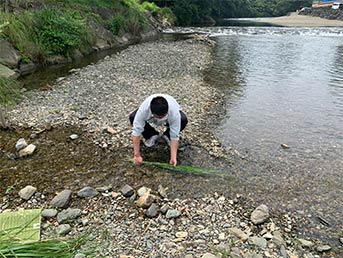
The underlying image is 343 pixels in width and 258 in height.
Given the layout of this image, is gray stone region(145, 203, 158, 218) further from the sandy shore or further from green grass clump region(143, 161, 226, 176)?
the sandy shore

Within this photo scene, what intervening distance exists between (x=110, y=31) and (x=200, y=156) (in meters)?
15.6

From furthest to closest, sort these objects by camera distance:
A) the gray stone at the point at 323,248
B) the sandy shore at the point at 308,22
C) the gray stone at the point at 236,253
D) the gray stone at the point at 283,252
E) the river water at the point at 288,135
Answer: the sandy shore at the point at 308,22 → the river water at the point at 288,135 → the gray stone at the point at 323,248 → the gray stone at the point at 283,252 → the gray stone at the point at 236,253

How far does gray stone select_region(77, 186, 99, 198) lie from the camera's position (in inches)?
150

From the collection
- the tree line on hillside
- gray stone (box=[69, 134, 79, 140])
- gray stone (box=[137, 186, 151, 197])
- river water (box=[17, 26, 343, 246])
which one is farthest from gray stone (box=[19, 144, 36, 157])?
the tree line on hillside

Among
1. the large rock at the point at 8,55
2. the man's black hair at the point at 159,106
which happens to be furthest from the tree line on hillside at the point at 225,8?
the man's black hair at the point at 159,106

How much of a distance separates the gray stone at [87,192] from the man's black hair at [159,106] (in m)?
1.31

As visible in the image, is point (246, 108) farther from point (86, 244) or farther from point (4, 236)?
point (4, 236)

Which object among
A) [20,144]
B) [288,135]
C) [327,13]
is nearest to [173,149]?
[20,144]

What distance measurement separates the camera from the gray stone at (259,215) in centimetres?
354

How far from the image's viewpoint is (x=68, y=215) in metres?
3.41

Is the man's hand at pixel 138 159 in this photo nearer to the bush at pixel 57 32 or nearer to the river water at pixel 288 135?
the river water at pixel 288 135

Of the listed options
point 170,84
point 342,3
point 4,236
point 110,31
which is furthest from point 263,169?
point 342,3

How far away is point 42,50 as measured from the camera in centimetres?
1090

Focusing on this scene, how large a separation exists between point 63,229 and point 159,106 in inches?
70.0
